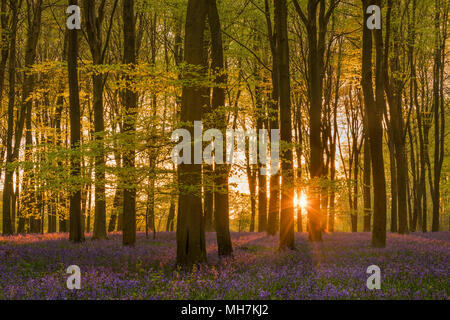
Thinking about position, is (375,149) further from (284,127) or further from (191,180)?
(191,180)

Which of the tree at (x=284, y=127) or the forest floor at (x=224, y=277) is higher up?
the tree at (x=284, y=127)

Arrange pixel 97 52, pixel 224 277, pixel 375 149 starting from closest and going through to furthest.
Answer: pixel 224 277 < pixel 375 149 < pixel 97 52

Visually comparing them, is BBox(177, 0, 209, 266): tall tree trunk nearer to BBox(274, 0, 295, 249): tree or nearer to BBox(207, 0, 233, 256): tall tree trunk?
BBox(207, 0, 233, 256): tall tree trunk

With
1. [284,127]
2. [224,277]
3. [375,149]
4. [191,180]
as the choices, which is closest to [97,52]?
[284,127]

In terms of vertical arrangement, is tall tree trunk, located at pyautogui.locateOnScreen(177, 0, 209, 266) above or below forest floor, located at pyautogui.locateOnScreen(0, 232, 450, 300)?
above

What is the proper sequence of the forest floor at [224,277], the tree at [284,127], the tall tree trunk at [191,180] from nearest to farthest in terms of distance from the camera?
the forest floor at [224,277]
the tall tree trunk at [191,180]
the tree at [284,127]

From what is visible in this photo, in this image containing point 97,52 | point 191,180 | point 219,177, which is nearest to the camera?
point 191,180

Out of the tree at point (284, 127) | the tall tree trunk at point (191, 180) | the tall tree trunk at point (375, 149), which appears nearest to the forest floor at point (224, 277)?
the tall tree trunk at point (191, 180)

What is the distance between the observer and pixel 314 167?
50.2ft

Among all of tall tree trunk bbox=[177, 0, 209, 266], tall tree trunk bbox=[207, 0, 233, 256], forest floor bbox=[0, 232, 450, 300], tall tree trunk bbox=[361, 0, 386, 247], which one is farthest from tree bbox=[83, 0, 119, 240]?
tall tree trunk bbox=[361, 0, 386, 247]

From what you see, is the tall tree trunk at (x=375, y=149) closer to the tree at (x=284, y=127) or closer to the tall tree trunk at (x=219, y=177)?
the tree at (x=284, y=127)

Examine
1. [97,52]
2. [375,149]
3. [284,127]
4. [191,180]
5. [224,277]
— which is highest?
[97,52]
